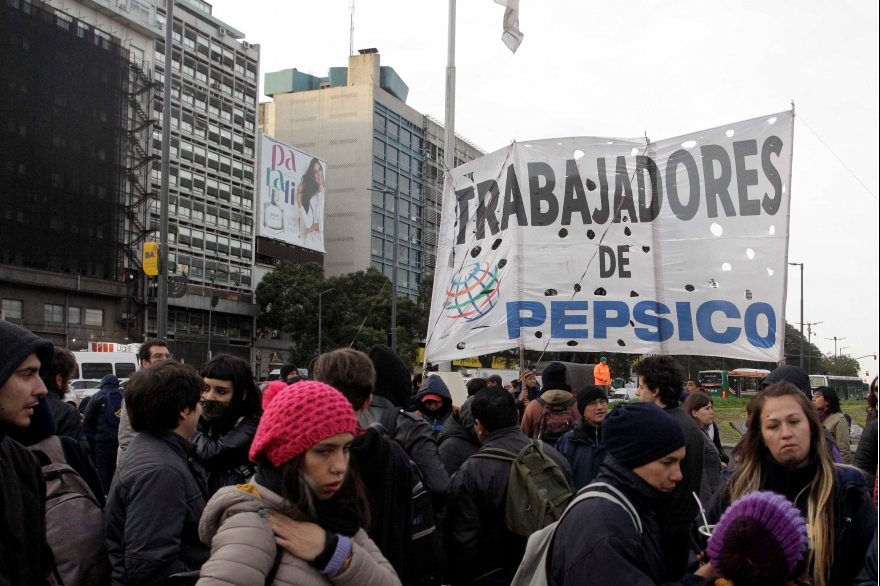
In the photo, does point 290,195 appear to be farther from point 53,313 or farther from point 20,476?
point 20,476

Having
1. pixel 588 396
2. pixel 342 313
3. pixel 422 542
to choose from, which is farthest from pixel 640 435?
pixel 342 313

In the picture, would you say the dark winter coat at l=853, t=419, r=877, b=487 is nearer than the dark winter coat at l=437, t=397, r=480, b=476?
No

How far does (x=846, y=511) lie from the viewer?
307 cm

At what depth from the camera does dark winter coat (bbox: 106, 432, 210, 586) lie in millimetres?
3088

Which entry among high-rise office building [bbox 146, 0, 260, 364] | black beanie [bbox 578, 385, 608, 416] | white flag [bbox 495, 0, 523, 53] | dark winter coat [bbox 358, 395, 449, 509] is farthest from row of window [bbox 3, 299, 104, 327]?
dark winter coat [bbox 358, 395, 449, 509]

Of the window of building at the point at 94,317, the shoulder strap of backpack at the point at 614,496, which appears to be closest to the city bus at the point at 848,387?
the window of building at the point at 94,317

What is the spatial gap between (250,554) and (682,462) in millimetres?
2910

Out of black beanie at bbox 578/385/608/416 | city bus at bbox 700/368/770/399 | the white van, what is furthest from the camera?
city bus at bbox 700/368/770/399

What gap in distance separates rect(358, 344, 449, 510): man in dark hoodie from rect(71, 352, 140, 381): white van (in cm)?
2668

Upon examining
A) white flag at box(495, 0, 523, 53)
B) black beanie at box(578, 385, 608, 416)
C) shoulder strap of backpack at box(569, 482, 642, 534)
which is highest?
white flag at box(495, 0, 523, 53)

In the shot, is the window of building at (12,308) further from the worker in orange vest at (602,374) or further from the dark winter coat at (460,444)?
the dark winter coat at (460,444)

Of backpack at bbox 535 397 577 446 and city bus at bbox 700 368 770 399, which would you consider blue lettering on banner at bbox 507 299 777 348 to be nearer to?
backpack at bbox 535 397 577 446

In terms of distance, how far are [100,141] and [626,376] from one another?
34190mm

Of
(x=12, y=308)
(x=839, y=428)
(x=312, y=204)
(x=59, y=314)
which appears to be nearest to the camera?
(x=839, y=428)
